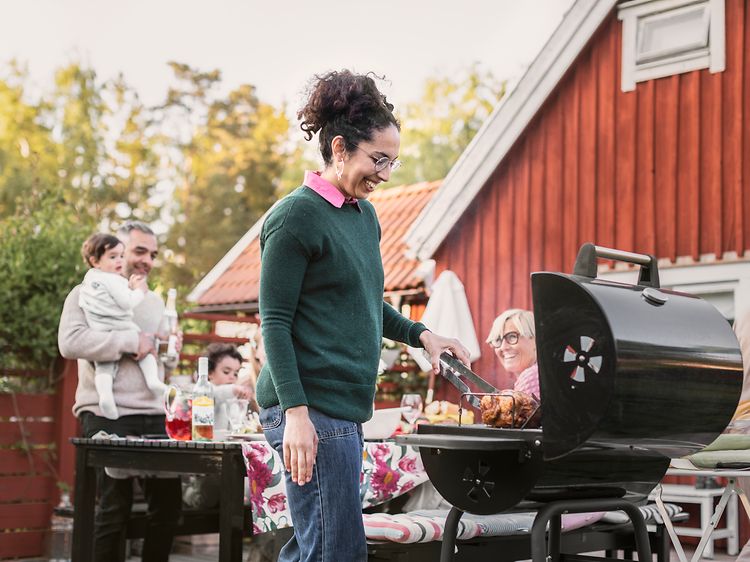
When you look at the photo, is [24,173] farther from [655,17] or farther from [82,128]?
[655,17]

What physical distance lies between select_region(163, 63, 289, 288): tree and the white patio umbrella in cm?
2115

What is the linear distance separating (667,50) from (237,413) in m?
5.97

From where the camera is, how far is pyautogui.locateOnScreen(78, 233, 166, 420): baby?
15.7 ft

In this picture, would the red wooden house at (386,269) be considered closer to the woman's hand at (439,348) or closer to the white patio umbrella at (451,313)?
the white patio umbrella at (451,313)

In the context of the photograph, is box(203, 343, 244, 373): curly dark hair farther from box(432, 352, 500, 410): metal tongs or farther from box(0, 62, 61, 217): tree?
box(0, 62, 61, 217): tree

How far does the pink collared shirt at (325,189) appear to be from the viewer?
8.54ft

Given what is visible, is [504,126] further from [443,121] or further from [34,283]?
[443,121]

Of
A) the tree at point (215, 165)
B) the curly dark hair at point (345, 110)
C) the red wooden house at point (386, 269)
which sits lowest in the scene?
the curly dark hair at point (345, 110)

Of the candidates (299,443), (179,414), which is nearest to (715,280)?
(179,414)

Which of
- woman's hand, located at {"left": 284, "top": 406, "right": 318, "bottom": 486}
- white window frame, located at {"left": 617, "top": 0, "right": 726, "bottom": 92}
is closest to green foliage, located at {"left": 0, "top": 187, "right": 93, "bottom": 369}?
woman's hand, located at {"left": 284, "top": 406, "right": 318, "bottom": 486}

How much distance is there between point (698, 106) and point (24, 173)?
980 inches

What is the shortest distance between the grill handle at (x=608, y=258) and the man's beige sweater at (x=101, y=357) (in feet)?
8.63

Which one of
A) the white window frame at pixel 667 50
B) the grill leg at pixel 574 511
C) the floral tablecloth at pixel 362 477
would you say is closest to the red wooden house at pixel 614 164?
the white window frame at pixel 667 50

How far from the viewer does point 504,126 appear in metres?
10.2
